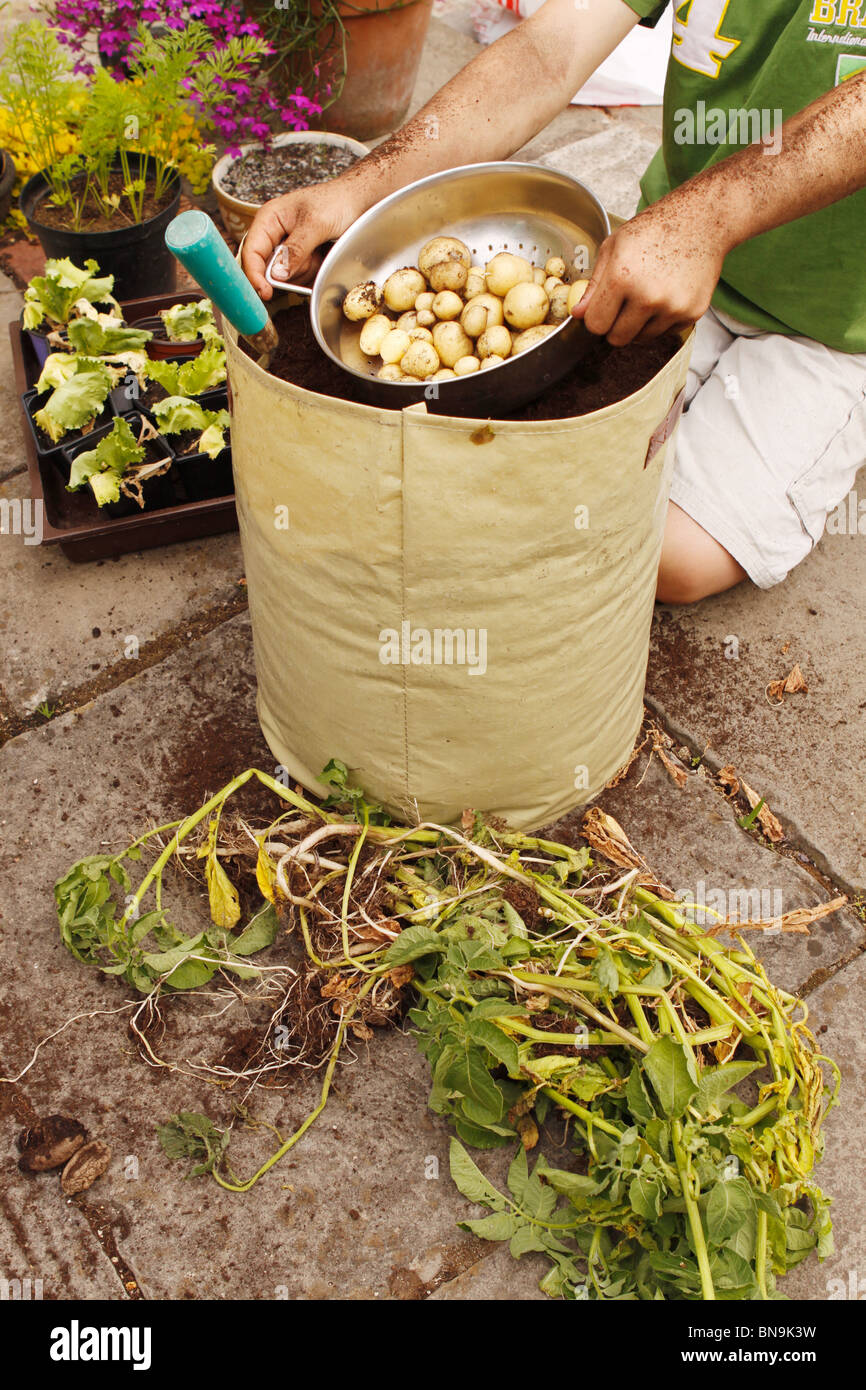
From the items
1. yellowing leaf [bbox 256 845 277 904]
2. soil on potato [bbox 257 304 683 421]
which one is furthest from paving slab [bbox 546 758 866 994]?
soil on potato [bbox 257 304 683 421]

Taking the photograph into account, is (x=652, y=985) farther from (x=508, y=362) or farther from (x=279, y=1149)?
(x=508, y=362)

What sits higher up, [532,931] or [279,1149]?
[532,931]

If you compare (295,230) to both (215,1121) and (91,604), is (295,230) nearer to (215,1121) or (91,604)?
(91,604)

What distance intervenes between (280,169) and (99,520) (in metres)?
1.17

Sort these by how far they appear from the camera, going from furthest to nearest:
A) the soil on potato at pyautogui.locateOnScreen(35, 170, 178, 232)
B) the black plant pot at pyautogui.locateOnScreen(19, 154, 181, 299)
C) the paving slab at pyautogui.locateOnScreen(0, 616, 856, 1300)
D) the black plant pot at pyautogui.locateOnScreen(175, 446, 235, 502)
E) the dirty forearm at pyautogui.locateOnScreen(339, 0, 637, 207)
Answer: the soil on potato at pyautogui.locateOnScreen(35, 170, 178, 232), the black plant pot at pyautogui.locateOnScreen(19, 154, 181, 299), the black plant pot at pyautogui.locateOnScreen(175, 446, 235, 502), the dirty forearm at pyautogui.locateOnScreen(339, 0, 637, 207), the paving slab at pyautogui.locateOnScreen(0, 616, 856, 1300)

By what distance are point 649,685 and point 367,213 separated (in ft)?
3.12

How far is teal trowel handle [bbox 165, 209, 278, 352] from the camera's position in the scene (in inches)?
41.8

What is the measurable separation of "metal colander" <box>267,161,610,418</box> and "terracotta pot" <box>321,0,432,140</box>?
1.55 m

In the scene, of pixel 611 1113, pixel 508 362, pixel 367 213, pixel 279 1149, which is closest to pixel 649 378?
pixel 508 362

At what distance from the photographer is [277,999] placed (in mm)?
1508

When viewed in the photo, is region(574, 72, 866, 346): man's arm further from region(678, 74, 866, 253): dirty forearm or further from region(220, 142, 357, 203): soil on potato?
region(220, 142, 357, 203): soil on potato
